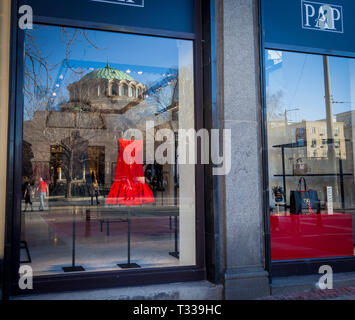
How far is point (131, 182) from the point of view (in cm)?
714

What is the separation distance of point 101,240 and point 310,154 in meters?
4.77

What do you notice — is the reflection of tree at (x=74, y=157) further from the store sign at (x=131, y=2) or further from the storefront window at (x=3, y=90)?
the storefront window at (x=3, y=90)

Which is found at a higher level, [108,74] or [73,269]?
[108,74]

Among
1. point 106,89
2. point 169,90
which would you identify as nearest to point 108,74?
point 106,89

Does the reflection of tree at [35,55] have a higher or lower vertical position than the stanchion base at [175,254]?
higher

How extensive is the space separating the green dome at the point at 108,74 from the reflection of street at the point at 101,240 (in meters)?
3.22

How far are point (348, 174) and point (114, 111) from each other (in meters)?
9.03

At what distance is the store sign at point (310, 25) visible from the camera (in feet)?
18.9

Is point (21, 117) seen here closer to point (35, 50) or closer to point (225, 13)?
point (35, 50)

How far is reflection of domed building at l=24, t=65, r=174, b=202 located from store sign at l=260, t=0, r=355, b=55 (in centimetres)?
465

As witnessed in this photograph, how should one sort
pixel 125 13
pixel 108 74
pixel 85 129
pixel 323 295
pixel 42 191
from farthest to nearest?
pixel 85 129, pixel 42 191, pixel 108 74, pixel 125 13, pixel 323 295

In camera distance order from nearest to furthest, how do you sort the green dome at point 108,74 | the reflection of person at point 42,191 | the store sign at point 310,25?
the store sign at point 310,25
the green dome at point 108,74
the reflection of person at point 42,191

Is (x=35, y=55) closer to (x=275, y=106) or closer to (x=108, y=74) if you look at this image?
(x=108, y=74)

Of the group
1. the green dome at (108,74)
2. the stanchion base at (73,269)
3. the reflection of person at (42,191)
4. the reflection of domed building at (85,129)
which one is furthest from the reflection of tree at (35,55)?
the reflection of person at (42,191)
